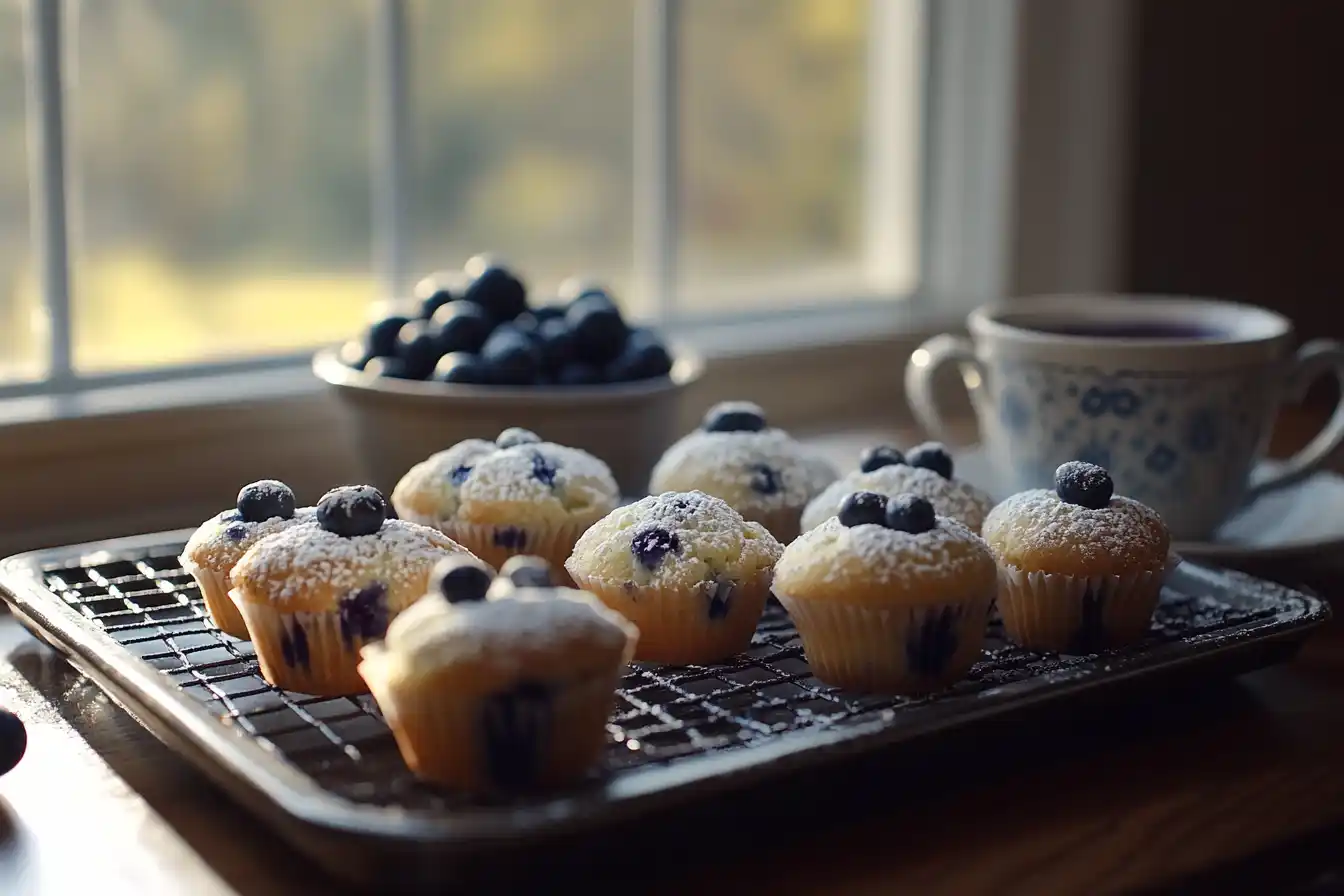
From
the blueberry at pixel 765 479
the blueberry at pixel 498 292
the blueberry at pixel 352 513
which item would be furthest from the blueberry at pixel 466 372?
the blueberry at pixel 352 513

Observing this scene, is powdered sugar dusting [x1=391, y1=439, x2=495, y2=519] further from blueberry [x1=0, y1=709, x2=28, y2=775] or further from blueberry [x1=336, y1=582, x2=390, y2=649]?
blueberry [x1=0, y1=709, x2=28, y2=775]

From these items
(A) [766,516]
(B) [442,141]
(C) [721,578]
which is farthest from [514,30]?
(C) [721,578]

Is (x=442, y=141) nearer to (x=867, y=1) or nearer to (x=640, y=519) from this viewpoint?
(x=867, y=1)

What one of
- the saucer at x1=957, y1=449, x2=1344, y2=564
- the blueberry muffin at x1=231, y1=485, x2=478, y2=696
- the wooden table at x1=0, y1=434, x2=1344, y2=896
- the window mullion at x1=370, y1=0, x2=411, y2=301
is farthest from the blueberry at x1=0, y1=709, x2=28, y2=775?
the window mullion at x1=370, y1=0, x2=411, y2=301

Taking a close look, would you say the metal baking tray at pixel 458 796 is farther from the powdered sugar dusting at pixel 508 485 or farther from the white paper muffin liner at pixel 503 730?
the powdered sugar dusting at pixel 508 485

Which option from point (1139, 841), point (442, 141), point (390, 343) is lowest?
point (1139, 841)

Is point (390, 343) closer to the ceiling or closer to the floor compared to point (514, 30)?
closer to the floor

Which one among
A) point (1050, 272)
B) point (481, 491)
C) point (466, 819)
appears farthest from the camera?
point (1050, 272)
